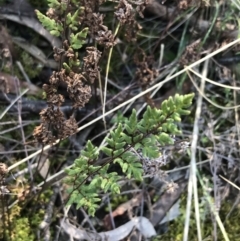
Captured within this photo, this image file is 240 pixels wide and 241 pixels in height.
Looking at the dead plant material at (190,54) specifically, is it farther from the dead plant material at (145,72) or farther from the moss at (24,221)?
the moss at (24,221)

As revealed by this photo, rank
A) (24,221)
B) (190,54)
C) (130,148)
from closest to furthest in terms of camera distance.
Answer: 1. (130,148)
2. (24,221)
3. (190,54)

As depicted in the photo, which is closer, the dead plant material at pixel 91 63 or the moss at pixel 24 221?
the dead plant material at pixel 91 63

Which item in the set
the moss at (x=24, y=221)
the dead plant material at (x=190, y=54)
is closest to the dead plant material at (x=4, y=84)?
the moss at (x=24, y=221)

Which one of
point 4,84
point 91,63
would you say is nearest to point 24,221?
point 4,84

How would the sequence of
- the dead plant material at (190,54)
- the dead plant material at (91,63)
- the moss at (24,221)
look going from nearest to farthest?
the dead plant material at (91,63) → the moss at (24,221) → the dead plant material at (190,54)

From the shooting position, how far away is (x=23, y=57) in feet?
7.43

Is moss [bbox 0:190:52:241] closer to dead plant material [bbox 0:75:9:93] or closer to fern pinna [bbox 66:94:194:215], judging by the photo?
fern pinna [bbox 66:94:194:215]

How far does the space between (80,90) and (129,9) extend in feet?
1.15

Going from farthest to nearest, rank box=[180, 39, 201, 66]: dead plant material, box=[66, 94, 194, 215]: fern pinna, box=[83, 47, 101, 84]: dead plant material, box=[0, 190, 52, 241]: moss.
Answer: box=[180, 39, 201, 66]: dead plant material < box=[0, 190, 52, 241]: moss < box=[83, 47, 101, 84]: dead plant material < box=[66, 94, 194, 215]: fern pinna

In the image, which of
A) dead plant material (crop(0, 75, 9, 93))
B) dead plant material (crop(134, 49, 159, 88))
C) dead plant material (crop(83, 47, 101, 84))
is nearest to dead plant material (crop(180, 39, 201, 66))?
dead plant material (crop(134, 49, 159, 88))

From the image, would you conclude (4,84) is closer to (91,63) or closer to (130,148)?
(91,63)

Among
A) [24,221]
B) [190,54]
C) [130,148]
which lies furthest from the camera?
[190,54]

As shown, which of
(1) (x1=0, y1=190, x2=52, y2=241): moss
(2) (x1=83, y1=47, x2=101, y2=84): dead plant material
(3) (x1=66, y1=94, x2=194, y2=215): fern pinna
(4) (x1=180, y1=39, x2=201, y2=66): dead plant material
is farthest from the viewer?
(4) (x1=180, y1=39, x2=201, y2=66): dead plant material

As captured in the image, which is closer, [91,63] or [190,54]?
[91,63]
